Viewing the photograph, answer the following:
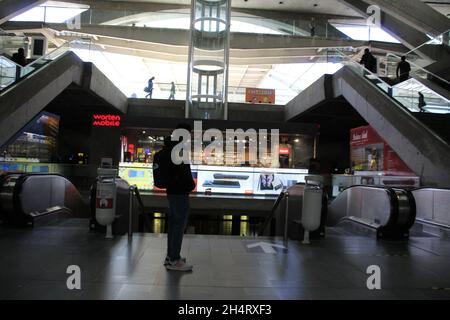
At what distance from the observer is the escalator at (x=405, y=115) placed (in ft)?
34.6

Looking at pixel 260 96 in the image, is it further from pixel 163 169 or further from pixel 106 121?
pixel 163 169

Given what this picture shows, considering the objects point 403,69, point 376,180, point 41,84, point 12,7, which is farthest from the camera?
point 12,7

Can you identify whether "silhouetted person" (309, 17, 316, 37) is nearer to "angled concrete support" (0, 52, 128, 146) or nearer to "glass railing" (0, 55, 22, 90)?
"angled concrete support" (0, 52, 128, 146)

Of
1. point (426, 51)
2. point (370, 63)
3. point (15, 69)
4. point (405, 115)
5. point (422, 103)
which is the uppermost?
point (426, 51)

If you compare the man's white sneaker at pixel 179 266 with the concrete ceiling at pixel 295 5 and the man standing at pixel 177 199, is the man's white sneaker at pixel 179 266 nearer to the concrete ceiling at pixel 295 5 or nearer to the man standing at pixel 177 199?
the man standing at pixel 177 199

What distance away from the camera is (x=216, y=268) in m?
5.27

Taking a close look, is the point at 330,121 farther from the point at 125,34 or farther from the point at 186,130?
the point at 186,130

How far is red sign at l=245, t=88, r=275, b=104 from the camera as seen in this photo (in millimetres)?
24547

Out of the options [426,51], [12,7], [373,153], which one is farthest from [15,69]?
[426,51]

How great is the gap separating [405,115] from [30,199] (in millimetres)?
10082

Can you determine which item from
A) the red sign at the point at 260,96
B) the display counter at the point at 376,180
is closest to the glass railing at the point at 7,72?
the display counter at the point at 376,180

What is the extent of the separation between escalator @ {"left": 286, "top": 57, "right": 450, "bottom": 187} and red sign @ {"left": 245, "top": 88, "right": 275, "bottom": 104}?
22.9ft

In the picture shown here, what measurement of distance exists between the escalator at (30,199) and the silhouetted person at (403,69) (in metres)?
12.1

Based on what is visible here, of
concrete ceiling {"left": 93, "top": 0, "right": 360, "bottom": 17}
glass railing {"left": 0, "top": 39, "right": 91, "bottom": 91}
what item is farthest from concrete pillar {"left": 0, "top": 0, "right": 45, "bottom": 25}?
concrete ceiling {"left": 93, "top": 0, "right": 360, "bottom": 17}
